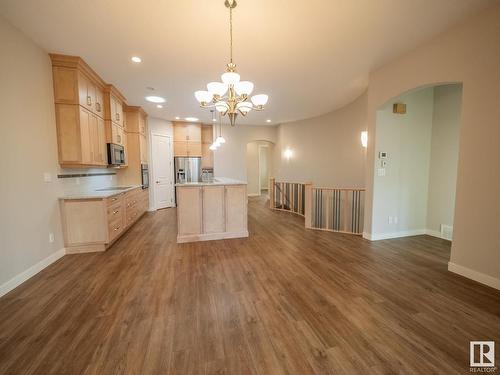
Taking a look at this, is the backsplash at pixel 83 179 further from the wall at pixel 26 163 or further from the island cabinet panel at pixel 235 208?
the island cabinet panel at pixel 235 208

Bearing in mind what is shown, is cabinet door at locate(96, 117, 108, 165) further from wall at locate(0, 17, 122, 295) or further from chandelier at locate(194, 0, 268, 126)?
chandelier at locate(194, 0, 268, 126)

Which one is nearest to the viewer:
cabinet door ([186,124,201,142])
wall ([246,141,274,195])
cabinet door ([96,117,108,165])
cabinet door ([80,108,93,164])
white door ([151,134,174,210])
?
cabinet door ([80,108,93,164])

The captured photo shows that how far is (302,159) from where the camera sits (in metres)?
7.84

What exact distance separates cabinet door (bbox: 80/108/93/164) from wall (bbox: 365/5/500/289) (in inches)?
209

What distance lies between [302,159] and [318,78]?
400 centimetres

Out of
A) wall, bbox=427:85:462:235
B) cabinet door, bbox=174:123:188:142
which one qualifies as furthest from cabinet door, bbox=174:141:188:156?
wall, bbox=427:85:462:235

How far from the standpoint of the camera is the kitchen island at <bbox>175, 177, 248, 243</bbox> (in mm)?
4066

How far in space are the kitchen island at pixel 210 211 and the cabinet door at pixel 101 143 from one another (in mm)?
1714

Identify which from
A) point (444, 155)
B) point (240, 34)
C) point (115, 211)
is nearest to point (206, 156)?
point (115, 211)

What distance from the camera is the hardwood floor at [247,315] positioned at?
5.03 feet

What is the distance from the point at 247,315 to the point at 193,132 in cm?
701

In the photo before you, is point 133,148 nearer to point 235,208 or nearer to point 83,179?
point 83,179

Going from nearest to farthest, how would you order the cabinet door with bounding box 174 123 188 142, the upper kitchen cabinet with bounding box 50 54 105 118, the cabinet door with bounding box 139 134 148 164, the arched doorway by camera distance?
the upper kitchen cabinet with bounding box 50 54 105 118 < the arched doorway < the cabinet door with bounding box 139 134 148 164 < the cabinet door with bounding box 174 123 188 142

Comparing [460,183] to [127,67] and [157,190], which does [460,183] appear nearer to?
[127,67]
